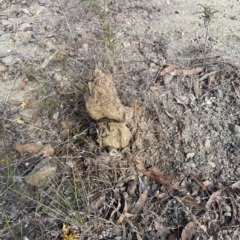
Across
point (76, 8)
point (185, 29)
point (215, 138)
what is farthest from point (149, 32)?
point (215, 138)

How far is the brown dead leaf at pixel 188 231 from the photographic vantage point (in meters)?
1.83

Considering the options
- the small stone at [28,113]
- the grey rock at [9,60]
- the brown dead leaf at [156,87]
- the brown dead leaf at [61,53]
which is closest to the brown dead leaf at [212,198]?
the brown dead leaf at [156,87]

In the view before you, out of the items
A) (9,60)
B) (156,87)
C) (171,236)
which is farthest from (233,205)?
(9,60)

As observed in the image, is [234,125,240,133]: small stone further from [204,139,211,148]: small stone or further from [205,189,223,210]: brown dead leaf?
[205,189,223,210]: brown dead leaf

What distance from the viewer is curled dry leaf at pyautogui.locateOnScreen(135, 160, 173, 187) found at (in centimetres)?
204

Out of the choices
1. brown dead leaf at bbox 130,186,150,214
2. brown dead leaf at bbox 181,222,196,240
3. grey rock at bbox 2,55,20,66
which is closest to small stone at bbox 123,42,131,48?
grey rock at bbox 2,55,20,66

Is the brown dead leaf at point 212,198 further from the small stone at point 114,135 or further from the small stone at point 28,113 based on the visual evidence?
the small stone at point 28,113

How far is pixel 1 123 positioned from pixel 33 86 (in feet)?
1.53

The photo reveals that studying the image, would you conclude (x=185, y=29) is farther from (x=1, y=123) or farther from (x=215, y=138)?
(x=1, y=123)

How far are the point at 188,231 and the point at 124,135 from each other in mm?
672

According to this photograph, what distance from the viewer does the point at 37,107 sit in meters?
2.59

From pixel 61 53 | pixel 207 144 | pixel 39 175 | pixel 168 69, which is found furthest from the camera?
pixel 61 53

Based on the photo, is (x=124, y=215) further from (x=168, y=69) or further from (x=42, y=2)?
(x=42, y=2)

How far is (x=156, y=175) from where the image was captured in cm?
208
